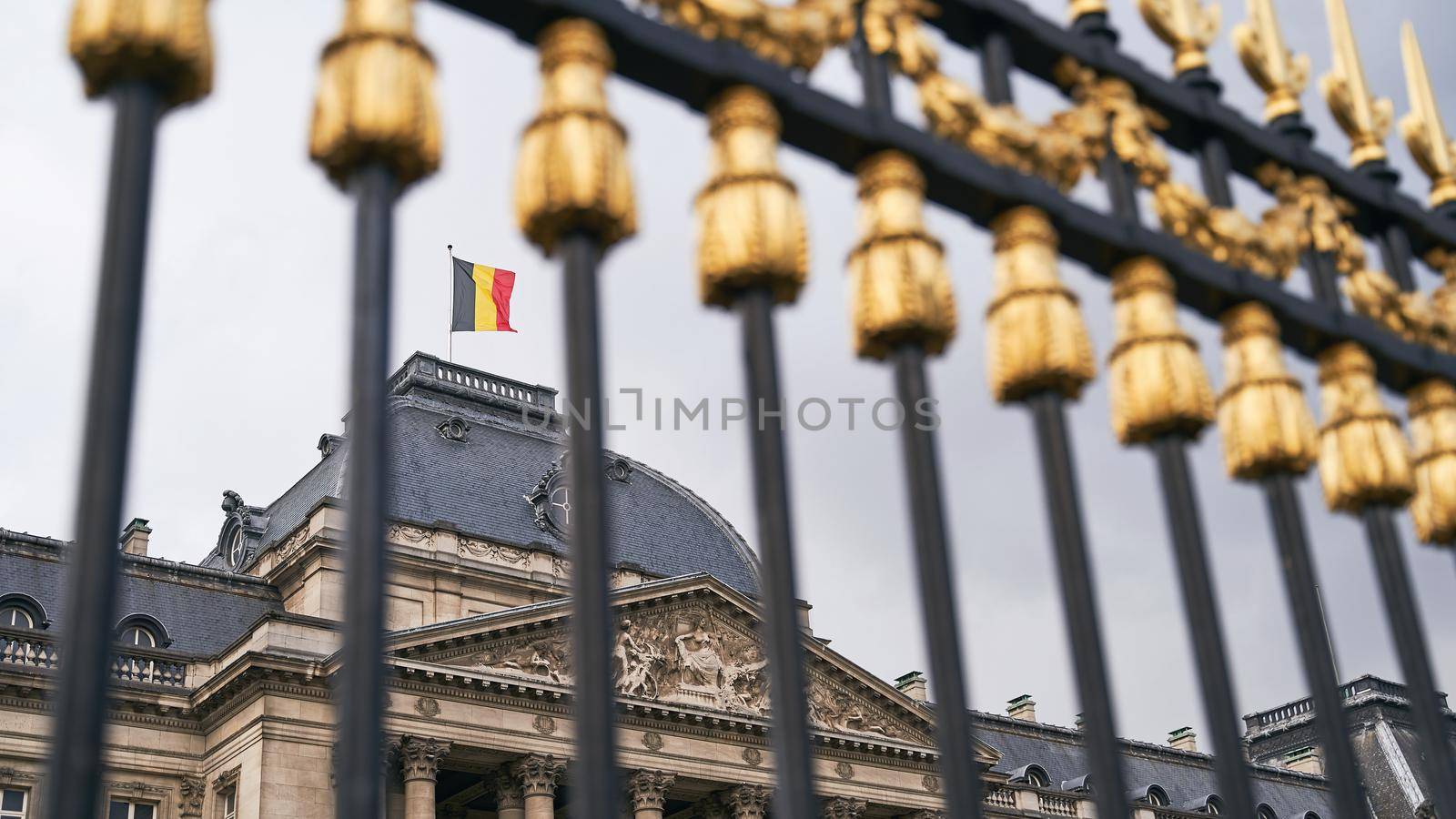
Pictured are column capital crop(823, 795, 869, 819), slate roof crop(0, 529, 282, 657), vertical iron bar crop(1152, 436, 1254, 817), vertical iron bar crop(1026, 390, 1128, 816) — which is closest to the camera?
vertical iron bar crop(1026, 390, 1128, 816)

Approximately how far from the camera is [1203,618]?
745 centimetres

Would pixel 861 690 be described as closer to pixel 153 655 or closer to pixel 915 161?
pixel 153 655

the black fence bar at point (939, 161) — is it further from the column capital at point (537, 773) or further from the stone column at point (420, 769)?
the column capital at point (537, 773)

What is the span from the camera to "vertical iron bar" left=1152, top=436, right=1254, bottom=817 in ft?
23.4

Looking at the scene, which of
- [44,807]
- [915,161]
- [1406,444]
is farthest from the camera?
[1406,444]

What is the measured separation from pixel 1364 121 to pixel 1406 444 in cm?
220

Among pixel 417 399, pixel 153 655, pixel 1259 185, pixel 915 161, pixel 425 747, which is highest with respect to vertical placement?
pixel 417 399

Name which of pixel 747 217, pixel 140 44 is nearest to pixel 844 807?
pixel 747 217

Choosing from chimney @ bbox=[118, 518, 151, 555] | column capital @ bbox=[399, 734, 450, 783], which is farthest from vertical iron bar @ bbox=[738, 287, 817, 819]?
chimney @ bbox=[118, 518, 151, 555]

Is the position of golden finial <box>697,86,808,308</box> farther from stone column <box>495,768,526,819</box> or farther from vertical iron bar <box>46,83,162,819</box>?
stone column <box>495,768,526,819</box>

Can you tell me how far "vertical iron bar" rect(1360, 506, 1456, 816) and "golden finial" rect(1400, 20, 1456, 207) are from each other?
2.72 metres

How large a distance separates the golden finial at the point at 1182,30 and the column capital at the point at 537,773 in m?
27.7

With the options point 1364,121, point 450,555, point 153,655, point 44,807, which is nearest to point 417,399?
point 450,555

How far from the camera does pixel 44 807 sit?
4.72 meters
